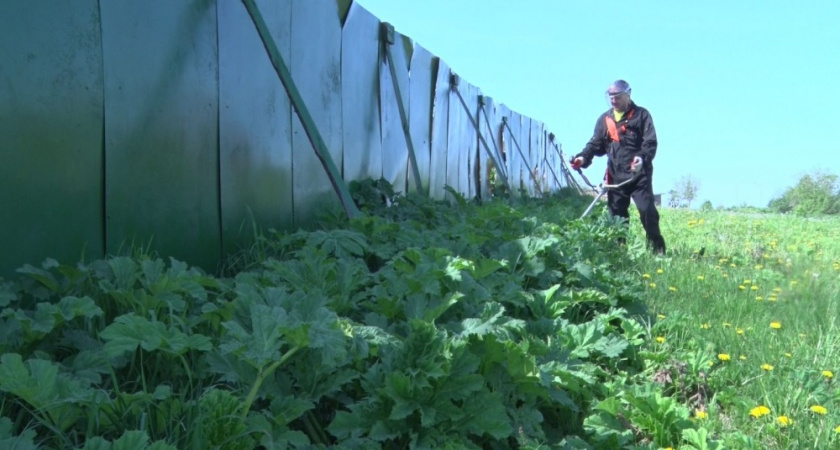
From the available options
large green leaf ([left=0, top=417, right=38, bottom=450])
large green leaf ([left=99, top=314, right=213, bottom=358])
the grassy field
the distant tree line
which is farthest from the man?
the distant tree line

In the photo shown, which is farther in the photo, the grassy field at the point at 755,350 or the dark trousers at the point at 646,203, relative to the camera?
the dark trousers at the point at 646,203

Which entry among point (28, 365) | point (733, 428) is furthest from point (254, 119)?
point (733, 428)

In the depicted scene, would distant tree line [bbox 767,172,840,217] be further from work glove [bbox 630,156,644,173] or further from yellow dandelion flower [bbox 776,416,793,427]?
yellow dandelion flower [bbox 776,416,793,427]

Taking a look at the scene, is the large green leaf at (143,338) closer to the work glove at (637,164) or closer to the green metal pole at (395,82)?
the green metal pole at (395,82)

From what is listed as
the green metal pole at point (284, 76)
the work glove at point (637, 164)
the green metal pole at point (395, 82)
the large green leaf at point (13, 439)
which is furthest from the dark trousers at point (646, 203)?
the large green leaf at point (13, 439)

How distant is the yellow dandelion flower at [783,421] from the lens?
248cm

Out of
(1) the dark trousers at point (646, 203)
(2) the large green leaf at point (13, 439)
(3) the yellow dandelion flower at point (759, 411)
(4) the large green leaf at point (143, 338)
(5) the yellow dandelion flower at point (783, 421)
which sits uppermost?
(1) the dark trousers at point (646, 203)

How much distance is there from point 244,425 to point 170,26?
2.39m

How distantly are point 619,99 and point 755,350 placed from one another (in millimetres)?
4551

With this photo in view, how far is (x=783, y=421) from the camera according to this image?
97.3 inches

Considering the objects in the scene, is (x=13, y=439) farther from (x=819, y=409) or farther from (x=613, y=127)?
(x=613, y=127)

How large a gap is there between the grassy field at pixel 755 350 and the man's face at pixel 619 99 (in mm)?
2729

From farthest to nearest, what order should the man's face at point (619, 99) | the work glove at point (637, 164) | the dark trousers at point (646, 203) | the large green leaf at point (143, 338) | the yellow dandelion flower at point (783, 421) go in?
1. the man's face at point (619, 99)
2. the dark trousers at point (646, 203)
3. the work glove at point (637, 164)
4. the yellow dandelion flower at point (783, 421)
5. the large green leaf at point (143, 338)

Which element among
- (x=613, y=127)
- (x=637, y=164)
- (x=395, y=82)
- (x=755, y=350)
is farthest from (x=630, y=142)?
(x=755, y=350)
